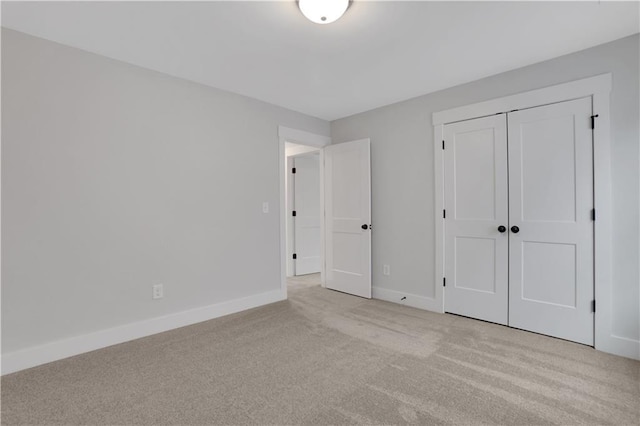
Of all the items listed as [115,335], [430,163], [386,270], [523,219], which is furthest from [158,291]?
[523,219]

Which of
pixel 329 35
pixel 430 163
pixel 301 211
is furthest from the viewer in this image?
pixel 301 211

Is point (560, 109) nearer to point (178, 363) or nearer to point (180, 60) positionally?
point (180, 60)

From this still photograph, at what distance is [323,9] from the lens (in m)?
1.87

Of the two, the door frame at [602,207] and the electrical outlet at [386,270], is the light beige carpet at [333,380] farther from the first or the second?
the electrical outlet at [386,270]

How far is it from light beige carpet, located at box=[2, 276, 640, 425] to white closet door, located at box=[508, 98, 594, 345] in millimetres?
253

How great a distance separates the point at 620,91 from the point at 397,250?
2.40 meters

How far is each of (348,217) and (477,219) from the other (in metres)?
1.61

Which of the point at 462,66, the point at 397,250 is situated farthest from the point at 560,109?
the point at 397,250

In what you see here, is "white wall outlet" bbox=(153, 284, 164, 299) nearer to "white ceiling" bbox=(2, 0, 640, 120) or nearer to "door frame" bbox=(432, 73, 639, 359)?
"white ceiling" bbox=(2, 0, 640, 120)

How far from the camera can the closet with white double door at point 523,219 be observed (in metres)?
2.51

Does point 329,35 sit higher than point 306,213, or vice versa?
point 329,35

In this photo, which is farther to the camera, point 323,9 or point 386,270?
point 386,270

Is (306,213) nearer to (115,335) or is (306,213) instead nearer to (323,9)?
(115,335)

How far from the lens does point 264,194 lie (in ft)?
12.0
